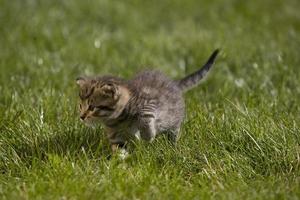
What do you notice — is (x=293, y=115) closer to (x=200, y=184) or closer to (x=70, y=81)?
(x=200, y=184)

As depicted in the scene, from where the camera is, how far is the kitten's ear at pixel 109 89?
5.93 metres

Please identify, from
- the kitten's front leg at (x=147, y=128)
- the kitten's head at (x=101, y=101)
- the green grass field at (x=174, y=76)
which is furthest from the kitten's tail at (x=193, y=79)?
the kitten's head at (x=101, y=101)

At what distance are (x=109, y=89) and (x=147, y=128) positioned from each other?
476 mm

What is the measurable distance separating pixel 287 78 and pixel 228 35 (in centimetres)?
219

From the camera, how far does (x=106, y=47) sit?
31.8 ft

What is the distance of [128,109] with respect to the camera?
6.10 m

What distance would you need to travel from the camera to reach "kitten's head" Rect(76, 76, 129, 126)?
19.5 feet

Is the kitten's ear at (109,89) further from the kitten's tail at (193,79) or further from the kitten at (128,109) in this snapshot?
the kitten's tail at (193,79)

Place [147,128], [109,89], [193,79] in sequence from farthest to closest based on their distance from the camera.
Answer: [193,79]
[147,128]
[109,89]

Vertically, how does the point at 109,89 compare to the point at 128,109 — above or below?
above

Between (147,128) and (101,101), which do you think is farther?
(147,128)

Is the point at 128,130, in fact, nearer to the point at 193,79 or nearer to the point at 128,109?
the point at 128,109

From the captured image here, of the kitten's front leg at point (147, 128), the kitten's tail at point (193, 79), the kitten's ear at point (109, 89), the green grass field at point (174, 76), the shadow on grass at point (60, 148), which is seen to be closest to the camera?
the green grass field at point (174, 76)

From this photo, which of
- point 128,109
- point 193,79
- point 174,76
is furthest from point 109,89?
point 174,76
